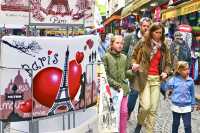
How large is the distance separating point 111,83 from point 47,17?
2.36m

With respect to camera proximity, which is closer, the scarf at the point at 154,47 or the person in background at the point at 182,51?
the scarf at the point at 154,47

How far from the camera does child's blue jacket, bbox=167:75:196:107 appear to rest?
7516 millimetres

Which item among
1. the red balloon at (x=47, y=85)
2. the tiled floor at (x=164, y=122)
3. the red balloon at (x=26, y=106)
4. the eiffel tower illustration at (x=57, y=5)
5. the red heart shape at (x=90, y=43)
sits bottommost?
the tiled floor at (x=164, y=122)

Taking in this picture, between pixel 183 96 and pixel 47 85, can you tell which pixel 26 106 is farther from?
pixel 183 96

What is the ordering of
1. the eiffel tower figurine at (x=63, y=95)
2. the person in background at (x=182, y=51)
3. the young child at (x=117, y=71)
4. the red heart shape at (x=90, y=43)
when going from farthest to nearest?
the person in background at (x=182, y=51) → the young child at (x=117, y=71) → the red heart shape at (x=90, y=43) → the eiffel tower figurine at (x=63, y=95)

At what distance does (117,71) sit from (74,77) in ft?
7.50

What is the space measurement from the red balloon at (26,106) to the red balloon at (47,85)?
0.08m

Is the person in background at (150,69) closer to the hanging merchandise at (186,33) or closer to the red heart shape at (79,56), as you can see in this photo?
the red heart shape at (79,56)

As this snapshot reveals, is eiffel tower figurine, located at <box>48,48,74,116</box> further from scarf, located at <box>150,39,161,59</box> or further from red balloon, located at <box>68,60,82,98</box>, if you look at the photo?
scarf, located at <box>150,39,161,59</box>

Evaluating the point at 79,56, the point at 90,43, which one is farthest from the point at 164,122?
the point at 79,56

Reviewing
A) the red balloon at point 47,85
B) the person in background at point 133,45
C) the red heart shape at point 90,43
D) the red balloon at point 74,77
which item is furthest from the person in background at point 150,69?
the red balloon at point 47,85

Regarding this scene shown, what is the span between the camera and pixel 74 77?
5172 mm

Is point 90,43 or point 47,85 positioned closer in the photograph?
point 47,85

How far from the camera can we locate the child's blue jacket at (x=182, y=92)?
7516 mm
